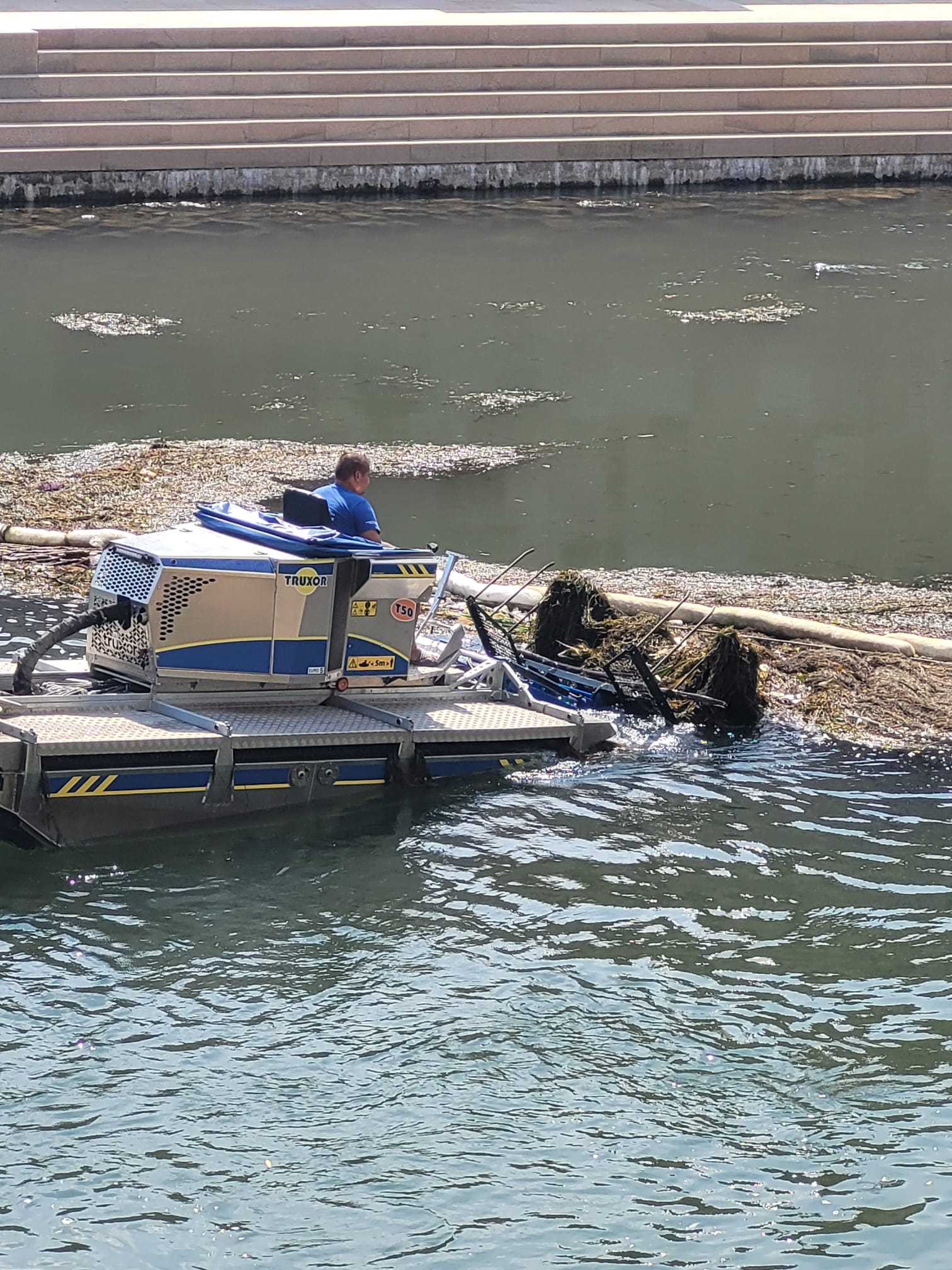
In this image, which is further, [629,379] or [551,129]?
[551,129]

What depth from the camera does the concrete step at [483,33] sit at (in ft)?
93.2

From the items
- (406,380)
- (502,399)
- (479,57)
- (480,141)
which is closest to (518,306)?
(406,380)

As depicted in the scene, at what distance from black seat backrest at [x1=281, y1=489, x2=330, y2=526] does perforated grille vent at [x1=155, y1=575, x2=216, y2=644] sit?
0.80 metres

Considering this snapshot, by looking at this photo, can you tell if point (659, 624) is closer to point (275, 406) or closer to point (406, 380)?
point (275, 406)

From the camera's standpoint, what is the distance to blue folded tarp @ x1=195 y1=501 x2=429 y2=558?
945 centimetres

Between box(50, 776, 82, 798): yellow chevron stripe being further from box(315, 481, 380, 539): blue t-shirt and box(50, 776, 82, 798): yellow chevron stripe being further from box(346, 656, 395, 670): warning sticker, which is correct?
box(315, 481, 380, 539): blue t-shirt

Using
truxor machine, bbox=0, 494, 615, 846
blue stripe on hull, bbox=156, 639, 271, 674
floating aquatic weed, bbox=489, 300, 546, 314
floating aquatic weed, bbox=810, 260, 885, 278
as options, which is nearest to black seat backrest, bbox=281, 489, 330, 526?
truxor machine, bbox=0, 494, 615, 846

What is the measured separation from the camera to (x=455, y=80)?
29.4m

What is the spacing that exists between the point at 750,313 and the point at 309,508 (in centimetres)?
1356

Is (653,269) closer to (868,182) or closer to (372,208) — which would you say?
(372,208)

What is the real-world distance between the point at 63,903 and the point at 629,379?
1231 cm

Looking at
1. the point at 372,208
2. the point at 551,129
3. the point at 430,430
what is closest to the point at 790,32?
the point at 551,129

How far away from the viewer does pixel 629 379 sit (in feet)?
63.8

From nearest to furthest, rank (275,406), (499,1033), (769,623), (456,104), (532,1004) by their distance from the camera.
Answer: (499,1033), (532,1004), (769,623), (275,406), (456,104)
